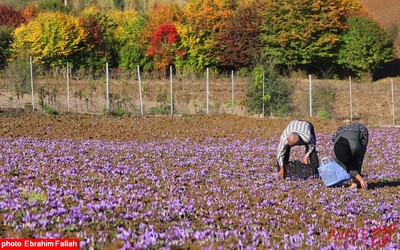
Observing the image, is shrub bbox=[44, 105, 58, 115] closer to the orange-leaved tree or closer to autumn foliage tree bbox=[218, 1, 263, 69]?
the orange-leaved tree

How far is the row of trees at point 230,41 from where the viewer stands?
142 feet

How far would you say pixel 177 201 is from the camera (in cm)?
765

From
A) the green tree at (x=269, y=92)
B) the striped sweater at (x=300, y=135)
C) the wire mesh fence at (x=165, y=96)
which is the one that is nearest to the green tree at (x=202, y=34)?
the wire mesh fence at (x=165, y=96)

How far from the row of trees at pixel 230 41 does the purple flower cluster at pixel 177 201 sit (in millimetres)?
30239

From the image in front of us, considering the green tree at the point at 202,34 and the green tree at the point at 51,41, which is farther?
the green tree at the point at 202,34

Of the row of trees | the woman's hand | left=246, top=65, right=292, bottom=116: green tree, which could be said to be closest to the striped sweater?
the woman's hand

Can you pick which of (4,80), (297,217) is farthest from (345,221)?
(4,80)

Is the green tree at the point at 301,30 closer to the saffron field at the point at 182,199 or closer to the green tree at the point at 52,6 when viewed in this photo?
the green tree at the point at 52,6

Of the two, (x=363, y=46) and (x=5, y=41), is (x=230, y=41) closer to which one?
(x=363, y=46)

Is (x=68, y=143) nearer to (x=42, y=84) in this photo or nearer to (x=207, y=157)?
(x=207, y=157)

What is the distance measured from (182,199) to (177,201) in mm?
283

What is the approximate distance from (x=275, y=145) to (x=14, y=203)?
11620 mm

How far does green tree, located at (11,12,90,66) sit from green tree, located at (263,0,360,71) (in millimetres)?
14395

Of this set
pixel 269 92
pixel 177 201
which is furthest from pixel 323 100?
pixel 177 201
